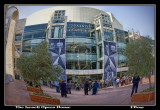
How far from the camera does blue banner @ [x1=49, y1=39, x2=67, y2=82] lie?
8430 millimetres

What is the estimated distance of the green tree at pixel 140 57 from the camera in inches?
346

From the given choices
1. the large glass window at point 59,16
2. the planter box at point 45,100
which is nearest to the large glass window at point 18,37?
the large glass window at point 59,16

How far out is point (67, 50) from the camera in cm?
842

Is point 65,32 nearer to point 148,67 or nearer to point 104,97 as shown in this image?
point 104,97

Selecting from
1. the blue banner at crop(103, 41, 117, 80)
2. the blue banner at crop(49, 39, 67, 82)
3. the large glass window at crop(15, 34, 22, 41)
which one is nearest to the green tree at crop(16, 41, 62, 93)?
the blue banner at crop(49, 39, 67, 82)

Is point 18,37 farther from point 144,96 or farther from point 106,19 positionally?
point 144,96

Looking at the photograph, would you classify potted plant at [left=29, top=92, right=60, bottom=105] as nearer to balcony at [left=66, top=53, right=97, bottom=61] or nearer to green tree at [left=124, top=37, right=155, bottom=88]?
balcony at [left=66, top=53, right=97, bottom=61]

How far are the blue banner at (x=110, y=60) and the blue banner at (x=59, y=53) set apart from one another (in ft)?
6.59

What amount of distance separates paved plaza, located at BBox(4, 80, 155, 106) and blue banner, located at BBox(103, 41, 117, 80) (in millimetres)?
679

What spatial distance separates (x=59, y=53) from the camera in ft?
27.8

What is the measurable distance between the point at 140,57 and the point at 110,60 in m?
Result: 1.58

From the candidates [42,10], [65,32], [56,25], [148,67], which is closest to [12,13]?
[42,10]

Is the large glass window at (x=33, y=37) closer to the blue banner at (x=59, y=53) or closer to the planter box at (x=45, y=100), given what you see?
the blue banner at (x=59, y=53)

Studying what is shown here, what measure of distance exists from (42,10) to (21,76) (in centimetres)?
344
